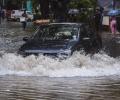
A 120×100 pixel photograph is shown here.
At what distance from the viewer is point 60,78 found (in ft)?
45.2

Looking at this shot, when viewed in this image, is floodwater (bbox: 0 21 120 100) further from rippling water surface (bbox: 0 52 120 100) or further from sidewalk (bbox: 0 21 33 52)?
sidewalk (bbox: 0 21 33 52)

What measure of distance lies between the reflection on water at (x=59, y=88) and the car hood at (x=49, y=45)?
1.85 metres

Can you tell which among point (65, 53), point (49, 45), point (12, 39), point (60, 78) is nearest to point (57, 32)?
point (49, 45)

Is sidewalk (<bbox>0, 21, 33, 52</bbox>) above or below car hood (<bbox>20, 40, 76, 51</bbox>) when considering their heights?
below

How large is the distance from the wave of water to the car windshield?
0.96 m

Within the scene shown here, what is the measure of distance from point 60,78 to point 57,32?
3200 millimetres

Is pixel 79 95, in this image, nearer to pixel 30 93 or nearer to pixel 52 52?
pixel 30 93

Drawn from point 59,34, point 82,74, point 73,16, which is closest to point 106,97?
point 82,74

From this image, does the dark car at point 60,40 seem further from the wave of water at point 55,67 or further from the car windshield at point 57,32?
the wave of water at point 55,67

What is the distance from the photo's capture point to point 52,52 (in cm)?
1522

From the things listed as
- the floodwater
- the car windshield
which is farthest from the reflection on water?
the car windshield

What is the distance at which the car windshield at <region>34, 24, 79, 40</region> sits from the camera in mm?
16484

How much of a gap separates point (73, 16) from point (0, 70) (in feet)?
87.8

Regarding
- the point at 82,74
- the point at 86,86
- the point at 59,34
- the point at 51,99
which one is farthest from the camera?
the point at 59,34
